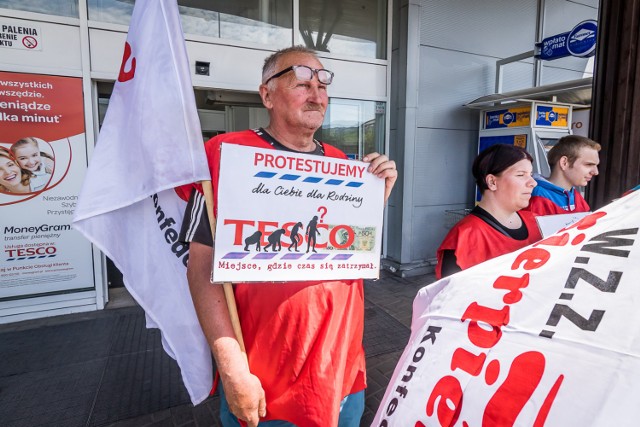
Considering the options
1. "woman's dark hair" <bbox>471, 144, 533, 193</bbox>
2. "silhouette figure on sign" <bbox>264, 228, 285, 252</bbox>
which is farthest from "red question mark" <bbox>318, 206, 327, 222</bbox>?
"woman's dark hair" <bbox>471, 144, 533, 193</bbox>

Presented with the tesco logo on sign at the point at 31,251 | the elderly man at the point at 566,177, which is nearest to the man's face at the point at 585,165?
the elderly man at the point at 566,177

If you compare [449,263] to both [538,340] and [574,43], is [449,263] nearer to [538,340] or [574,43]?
[538,340]

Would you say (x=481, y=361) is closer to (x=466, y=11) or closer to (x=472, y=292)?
(x=472, y=292)

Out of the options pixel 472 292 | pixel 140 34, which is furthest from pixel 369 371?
pixel 140 34

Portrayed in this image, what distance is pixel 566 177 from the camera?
2893 mm

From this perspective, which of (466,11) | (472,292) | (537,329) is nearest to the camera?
(537,329)

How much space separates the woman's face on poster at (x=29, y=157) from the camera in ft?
14.0

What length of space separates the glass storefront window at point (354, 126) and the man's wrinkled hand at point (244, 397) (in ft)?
16.2

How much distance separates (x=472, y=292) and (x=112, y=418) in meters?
2.94

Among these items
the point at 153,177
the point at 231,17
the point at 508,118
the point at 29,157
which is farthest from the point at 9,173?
the point at 508,118

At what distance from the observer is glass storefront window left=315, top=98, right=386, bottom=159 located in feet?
19.5

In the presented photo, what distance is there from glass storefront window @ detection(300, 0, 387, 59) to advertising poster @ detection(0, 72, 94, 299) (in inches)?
123

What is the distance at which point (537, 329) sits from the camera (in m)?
0.88

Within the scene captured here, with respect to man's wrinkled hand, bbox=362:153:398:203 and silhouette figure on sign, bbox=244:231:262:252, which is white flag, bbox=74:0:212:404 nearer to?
silhouette figure on sign, bbox=244:231:262:252
